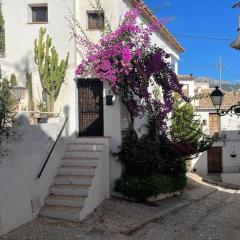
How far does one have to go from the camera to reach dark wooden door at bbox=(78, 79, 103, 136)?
15758 mm

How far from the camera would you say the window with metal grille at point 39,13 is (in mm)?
15865

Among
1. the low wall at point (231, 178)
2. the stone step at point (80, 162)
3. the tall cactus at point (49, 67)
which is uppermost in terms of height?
the tall cactus at point (49, 67)

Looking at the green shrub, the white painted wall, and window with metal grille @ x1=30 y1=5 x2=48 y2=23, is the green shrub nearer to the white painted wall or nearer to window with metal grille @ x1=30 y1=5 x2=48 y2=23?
window with metal grille @ x1=30 y1=5 x2=48 y2=23

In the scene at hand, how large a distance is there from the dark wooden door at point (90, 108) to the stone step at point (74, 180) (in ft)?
8.29

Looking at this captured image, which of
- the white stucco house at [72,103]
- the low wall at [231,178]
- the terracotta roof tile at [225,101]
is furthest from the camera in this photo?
the terracotta roof tile at [225,101]

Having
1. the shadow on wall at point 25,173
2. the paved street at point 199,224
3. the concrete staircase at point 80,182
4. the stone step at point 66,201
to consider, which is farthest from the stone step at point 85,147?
the paved street at point 199,224

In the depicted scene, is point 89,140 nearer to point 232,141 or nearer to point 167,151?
point 167,151

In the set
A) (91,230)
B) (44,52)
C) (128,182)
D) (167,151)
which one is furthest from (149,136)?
(91,230)

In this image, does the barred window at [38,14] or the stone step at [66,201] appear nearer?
the stone step at [66,201]

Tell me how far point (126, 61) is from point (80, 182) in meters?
4.26

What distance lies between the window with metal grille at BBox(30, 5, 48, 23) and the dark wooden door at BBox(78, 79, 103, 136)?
2673 millimetres

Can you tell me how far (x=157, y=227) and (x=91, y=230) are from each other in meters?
2.01

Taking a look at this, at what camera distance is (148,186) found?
1491 centimetres

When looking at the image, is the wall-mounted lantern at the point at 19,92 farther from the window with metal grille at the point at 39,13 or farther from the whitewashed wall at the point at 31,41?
the window with metal grille at the point at 39,13
